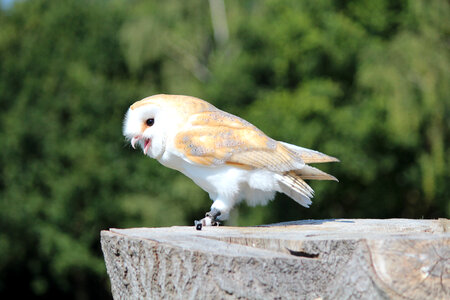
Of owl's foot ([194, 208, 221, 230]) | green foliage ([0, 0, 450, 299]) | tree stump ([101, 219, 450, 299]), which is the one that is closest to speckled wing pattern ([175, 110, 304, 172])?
owl's foot ([194, 208, 221, 230])

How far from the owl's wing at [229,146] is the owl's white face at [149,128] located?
0.09 meters

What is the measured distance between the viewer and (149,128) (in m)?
3.63

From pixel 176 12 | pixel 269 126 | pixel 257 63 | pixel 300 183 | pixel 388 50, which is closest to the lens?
pixel 300 183

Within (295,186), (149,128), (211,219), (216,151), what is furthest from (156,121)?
(295,186)

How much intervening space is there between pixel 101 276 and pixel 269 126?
5895 mm

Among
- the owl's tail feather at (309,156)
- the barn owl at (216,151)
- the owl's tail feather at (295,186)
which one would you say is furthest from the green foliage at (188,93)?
the barn owl at (216,151)

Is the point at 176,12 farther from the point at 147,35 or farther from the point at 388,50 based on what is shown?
the point at 388,50

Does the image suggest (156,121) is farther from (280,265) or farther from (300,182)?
(280,265)

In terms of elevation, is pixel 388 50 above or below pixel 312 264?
above

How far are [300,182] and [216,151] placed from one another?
16.6 inches

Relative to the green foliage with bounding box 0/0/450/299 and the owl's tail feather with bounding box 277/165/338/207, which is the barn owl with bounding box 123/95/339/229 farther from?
the green foliage with bounding box 0/0/450/299

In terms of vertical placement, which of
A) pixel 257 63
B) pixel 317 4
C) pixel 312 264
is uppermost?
pixel 317 4

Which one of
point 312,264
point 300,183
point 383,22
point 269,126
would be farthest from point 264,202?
point 383,22

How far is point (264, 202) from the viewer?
12.4 feet
